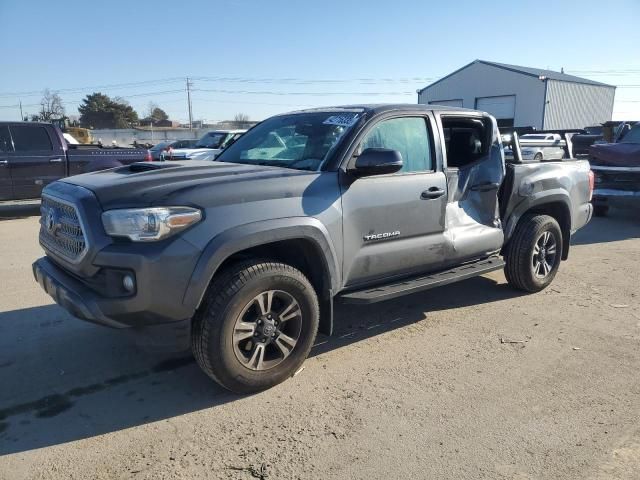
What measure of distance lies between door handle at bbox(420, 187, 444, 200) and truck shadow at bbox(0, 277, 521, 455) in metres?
1.23

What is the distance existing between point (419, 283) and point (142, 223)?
7.44 feet

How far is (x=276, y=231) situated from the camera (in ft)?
10.7

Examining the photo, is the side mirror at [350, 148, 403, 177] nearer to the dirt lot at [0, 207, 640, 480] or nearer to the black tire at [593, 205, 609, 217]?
the dirt lot at [0, 207, 640, 480]

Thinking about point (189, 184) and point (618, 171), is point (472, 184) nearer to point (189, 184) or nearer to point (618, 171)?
point (189, 184)

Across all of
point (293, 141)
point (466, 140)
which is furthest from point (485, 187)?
point (293, 141)

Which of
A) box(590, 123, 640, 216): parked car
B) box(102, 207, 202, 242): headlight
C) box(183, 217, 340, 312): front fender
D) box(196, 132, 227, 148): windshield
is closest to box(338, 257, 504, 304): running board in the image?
box(183, 217, 340, 312): front fender

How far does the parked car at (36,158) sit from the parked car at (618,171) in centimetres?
936

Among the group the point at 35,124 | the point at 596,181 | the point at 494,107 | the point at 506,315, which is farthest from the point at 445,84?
the point at 506,315

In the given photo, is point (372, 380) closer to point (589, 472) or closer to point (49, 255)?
point (589, 472)

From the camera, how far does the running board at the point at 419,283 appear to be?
12.5 feet

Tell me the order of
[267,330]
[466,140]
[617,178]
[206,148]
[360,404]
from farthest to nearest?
[206,148], [617,178], [466,140], [267,330], [360,404]

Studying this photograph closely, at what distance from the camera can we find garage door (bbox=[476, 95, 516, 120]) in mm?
41594

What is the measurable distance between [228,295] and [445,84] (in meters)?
47.3

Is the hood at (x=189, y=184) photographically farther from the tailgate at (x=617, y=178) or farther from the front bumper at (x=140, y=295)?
the tailgate at (x=617, y=178)
